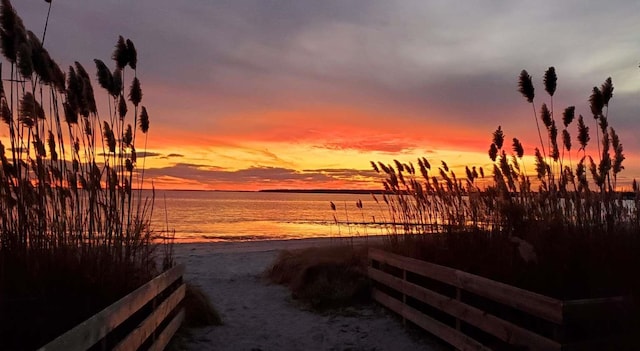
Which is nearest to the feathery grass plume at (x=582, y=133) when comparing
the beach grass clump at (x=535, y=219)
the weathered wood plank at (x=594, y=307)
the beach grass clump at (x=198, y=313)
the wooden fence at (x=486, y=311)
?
the beach grass clump at (x=535, y=219)

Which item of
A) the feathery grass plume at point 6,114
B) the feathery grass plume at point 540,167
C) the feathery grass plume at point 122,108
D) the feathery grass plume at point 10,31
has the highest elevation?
the feathery grass plume at point 10,31

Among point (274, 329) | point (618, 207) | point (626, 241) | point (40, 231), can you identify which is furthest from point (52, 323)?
point (618, 207)

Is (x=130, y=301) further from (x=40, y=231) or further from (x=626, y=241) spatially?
(x=626, y=241)

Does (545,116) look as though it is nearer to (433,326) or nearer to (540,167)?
(540,167)

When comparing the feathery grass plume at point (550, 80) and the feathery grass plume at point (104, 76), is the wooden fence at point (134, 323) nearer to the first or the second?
the feathery grass plume at point (104, 76)

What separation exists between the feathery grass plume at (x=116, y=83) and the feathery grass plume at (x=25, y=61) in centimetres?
96

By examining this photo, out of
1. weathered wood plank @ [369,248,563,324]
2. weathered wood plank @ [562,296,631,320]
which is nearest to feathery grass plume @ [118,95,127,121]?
weathered wood plank @ [369,248,563,324]

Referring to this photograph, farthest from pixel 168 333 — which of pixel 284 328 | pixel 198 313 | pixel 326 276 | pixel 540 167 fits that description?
pixel 540 167

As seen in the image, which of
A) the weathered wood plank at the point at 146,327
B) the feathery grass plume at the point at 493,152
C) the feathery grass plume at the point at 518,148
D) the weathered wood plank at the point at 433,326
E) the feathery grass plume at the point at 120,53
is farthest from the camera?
the feathery grass plume at the point at 493,152

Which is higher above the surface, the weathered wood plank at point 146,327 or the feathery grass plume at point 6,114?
the feathery grass plume at point 6,114

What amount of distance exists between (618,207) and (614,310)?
3.07 meters

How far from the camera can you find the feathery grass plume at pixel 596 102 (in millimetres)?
6613

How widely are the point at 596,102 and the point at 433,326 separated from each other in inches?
133

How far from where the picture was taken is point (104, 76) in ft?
17.9
